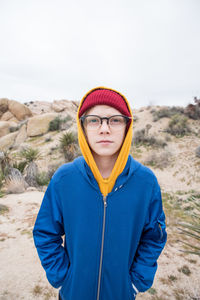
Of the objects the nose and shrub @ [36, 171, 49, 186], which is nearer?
the nose

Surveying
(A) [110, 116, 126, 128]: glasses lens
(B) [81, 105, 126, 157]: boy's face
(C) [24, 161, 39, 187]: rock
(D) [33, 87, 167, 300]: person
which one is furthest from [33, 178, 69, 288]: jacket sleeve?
(C) [24, 161, 39, 187]: rock

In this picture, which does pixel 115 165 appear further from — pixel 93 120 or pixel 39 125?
pixel 39 125

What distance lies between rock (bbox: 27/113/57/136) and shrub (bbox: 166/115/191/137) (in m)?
13.1

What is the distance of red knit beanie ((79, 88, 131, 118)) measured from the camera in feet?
3.38

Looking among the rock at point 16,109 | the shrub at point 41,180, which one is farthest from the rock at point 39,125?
the shrub at point 41,180

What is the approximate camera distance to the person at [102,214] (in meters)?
1.07

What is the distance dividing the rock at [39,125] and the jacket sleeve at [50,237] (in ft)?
59.5

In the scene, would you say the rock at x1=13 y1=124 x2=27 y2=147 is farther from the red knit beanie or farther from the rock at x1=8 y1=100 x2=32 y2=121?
the red knit beanie

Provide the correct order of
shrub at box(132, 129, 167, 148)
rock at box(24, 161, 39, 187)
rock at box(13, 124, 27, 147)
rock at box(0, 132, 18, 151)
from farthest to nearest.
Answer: rock at box(0, 132, 18, 151) < rock at box(13, 124, 27, 147) < shrub at box(132, 129, 167, 148) < rock at box(24, 161, 39, 187)

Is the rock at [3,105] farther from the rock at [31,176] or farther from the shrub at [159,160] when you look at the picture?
the shrub at [159,160]

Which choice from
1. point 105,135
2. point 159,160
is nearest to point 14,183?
point 105,135

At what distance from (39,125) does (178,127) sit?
14.6 metres

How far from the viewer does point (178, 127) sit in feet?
41.6

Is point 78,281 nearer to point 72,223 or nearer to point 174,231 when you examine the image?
point 72,223
